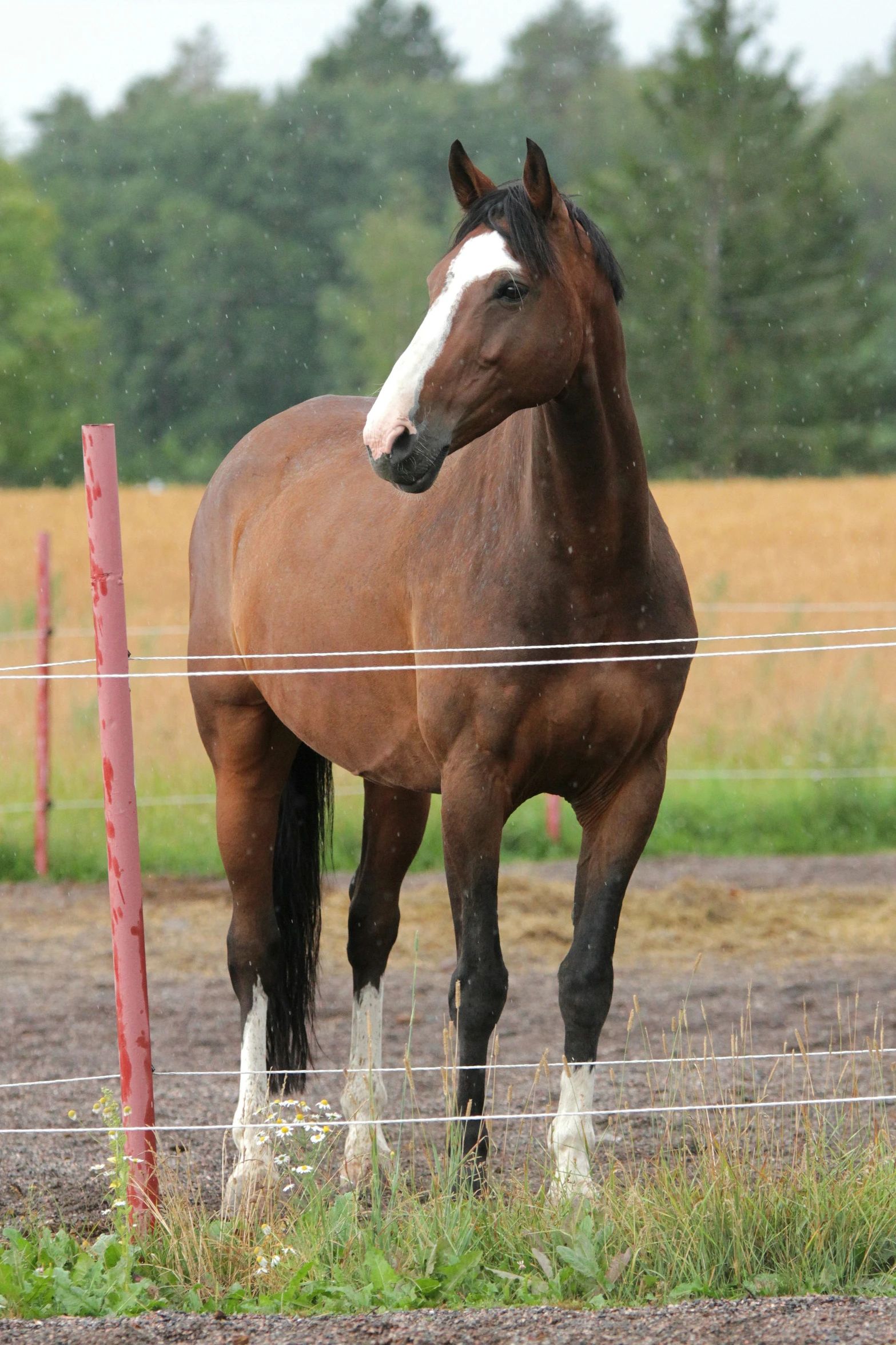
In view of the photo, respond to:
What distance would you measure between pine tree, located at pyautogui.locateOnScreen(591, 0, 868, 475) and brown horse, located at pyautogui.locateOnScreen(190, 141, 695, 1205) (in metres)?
26.8

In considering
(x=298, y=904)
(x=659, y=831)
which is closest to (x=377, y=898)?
(x=298, y=904)

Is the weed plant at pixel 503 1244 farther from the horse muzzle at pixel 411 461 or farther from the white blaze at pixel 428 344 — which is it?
the white blaze at pixel 428 344

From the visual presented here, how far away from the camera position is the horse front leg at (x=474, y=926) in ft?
12.3

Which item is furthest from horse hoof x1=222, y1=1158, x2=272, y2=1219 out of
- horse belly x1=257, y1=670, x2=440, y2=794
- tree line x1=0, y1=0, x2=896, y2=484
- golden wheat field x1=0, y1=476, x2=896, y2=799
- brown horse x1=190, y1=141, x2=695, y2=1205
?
tree line x1=0, y1=0, x2=896, y2=484

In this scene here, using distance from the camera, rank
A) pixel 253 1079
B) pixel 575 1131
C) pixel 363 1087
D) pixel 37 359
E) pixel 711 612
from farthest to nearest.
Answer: pixel 37 359 < pixel 711 612 < pixel 363 1087 < pixel 253 1079 < pixel 575 1131

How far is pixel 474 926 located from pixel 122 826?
91 centimetres

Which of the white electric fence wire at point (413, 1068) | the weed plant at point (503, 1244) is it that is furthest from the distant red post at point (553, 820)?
the weed plant at point (503, 1244)

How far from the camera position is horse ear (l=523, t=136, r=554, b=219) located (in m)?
3.33

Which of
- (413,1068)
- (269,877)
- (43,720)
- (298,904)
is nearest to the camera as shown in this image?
(413,1068)

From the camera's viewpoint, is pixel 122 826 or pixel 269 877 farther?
pixel 269 877

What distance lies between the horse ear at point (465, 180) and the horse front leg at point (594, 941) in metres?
1.48

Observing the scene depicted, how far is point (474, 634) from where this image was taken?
379cm

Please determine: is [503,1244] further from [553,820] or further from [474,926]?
[553,820]

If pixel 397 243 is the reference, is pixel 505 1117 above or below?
below
